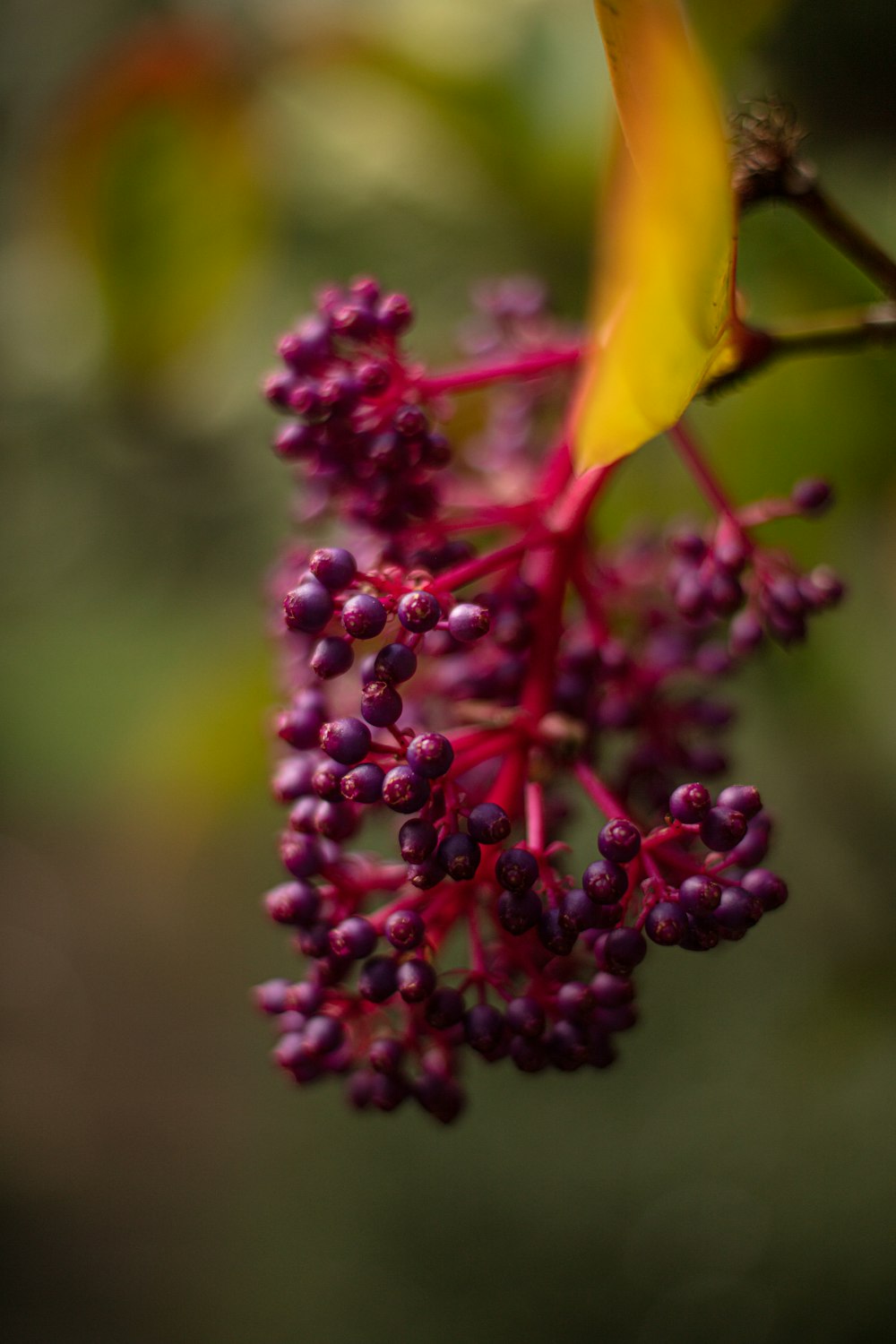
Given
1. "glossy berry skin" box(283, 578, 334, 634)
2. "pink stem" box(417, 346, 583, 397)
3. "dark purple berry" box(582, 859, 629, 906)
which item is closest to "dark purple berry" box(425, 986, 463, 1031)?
"dark purple berry" box(582, 859, 629, 906)

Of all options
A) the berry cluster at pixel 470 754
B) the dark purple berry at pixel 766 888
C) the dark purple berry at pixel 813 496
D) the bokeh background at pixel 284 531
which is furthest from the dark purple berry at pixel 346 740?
the bokeh background at pixel 284 531

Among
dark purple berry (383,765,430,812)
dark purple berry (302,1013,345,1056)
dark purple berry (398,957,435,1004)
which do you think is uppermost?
dark purple berry (383,765,430,812)

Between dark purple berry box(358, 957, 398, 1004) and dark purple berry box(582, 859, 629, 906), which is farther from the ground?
dark purple berry box(582, 859, 629, 906)

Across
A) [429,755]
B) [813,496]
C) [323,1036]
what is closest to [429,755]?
[429,755]

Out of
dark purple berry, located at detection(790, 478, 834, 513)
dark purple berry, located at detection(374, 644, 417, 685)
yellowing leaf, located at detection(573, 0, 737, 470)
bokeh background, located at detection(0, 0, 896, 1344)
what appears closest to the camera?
yellowing leaf, located at detection(573, 0, 737, 470)

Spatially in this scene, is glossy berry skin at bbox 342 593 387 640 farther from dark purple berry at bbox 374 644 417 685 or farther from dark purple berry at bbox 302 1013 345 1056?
dark purple berry at bbox 302 1013 345 1056

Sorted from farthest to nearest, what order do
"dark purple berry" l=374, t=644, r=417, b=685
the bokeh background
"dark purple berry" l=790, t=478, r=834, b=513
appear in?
the bokeh background, "dark purple berry" l=790, t=478, r=834, b=513, "dark purple berry" l=374, t=644, r=417, b=685

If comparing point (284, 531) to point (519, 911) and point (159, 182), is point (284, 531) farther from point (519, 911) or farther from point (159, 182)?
point (519, 911)
